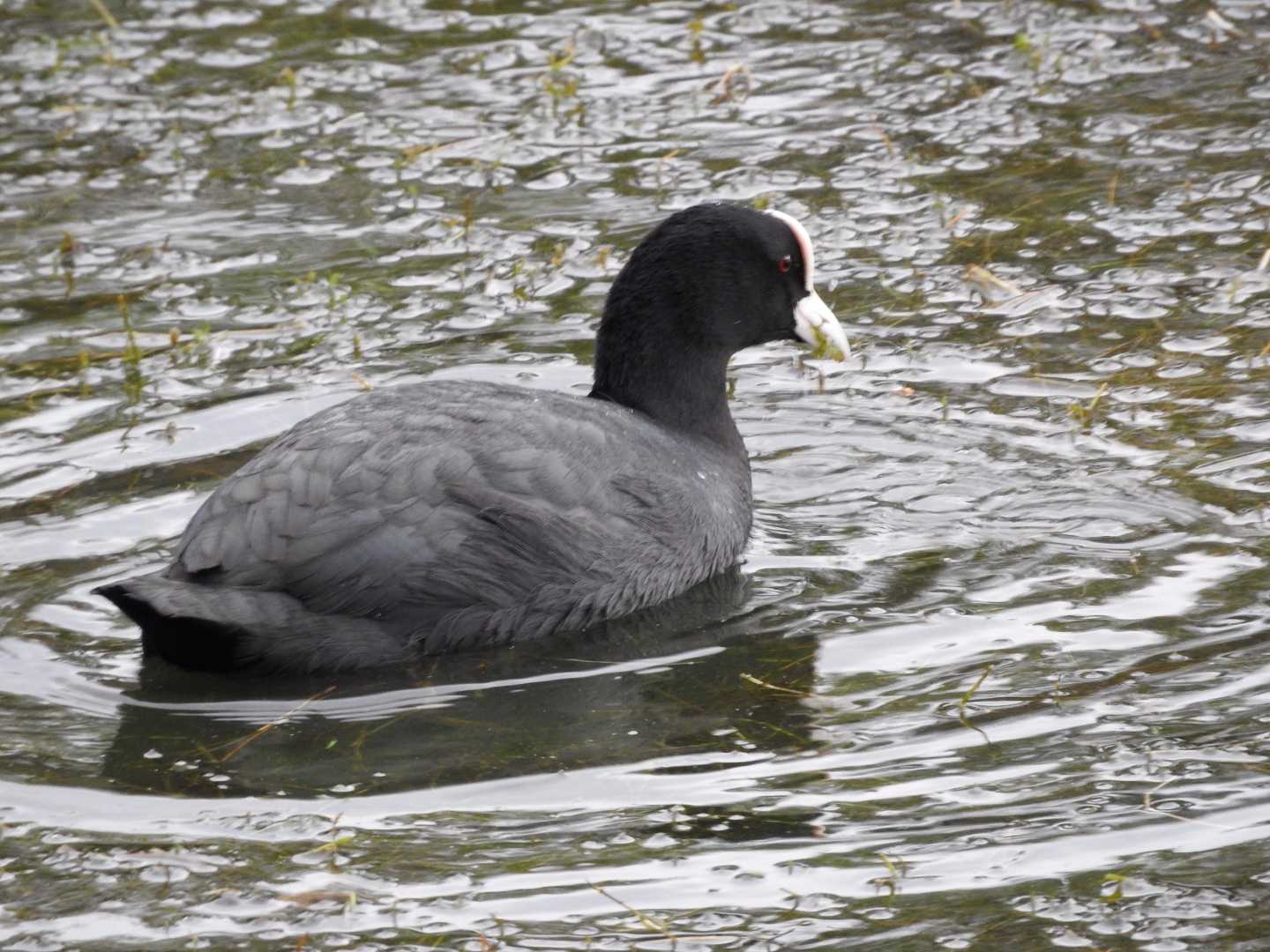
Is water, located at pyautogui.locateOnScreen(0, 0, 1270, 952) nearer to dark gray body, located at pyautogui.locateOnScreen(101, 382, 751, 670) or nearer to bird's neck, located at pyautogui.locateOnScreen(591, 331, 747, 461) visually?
dark gray body, located at pyautogui.locateOnScreen(101, 382, 751, 670)

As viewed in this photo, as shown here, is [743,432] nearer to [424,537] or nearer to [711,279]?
[711,279]

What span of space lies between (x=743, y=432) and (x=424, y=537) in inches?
71.8

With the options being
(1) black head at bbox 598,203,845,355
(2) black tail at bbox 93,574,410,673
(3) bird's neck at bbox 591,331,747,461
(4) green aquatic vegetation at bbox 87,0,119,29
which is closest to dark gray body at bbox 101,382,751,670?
(2) black tail at bbox 93,574,410,673

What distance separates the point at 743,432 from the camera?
6625 millimetres

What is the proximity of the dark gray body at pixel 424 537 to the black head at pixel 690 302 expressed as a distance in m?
0.38

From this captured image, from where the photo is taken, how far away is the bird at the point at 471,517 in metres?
4.93

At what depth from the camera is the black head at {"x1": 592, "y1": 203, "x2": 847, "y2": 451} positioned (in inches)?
234

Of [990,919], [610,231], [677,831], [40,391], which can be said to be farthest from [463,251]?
[990,919]

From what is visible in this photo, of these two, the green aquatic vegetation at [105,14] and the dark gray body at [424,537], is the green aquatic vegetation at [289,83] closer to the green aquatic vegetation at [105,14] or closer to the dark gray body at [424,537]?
the green aquatic vegetation at [105,14]

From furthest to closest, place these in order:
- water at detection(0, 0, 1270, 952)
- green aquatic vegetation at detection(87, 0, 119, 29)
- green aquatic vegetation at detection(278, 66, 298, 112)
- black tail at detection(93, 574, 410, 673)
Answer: green aquatic vegetation at detection(87, 0, 119, 29) → green aquatic vegetation at detection(278, 66, 298, 112) → black tail at detection(93, 574, 410, 673) → water at detection(0, 0, 1270, 952)

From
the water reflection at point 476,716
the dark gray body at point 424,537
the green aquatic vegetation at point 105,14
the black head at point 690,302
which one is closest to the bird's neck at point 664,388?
the black head at point 690,302

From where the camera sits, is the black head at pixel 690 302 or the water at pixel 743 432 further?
the black head at pixel 690 302

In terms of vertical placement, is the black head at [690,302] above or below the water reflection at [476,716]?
above

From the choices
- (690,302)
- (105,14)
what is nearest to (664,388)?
(690,302)
